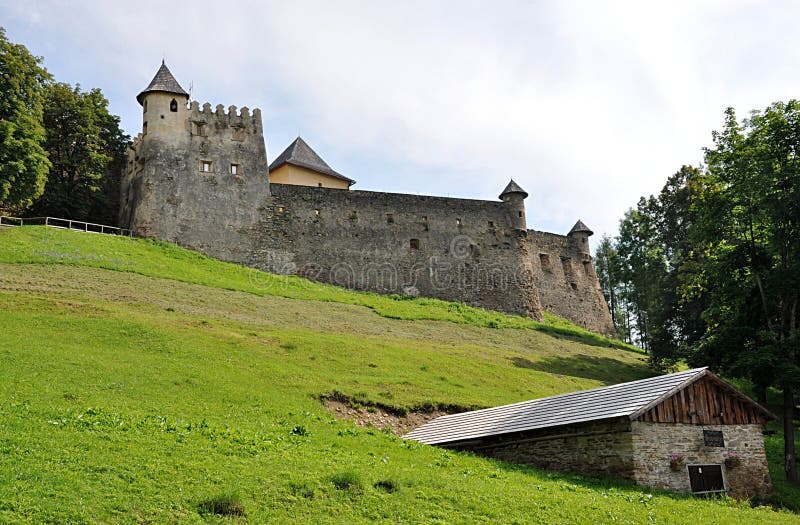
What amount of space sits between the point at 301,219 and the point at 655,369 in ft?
67.5

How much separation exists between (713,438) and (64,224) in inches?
1271

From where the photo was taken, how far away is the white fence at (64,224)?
33750mm

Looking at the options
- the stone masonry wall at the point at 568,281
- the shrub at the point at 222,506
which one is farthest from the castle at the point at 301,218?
the shrub at the point at 222,506

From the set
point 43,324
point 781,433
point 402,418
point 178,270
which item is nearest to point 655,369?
point 781,433

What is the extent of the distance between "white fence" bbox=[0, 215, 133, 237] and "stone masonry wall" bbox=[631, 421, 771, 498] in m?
28.8

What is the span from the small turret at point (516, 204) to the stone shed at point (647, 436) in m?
29.1

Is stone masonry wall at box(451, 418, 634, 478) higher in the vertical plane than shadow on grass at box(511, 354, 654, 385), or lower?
lower

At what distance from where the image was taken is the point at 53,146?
3766cm

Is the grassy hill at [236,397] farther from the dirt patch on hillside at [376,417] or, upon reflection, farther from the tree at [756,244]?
the tree at [756,244]

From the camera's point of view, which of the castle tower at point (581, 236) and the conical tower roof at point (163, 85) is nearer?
the conical tower roof at point (163, 85)

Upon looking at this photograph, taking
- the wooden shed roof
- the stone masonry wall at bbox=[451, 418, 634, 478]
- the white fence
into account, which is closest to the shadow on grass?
the wooden shed roof

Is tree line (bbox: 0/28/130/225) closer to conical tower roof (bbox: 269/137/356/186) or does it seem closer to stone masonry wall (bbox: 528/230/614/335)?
conical tower roof (bbox: 269/137/356/186)

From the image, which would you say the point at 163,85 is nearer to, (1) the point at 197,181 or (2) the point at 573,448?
(1) the point at 197,181

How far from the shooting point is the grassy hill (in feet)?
34.0
